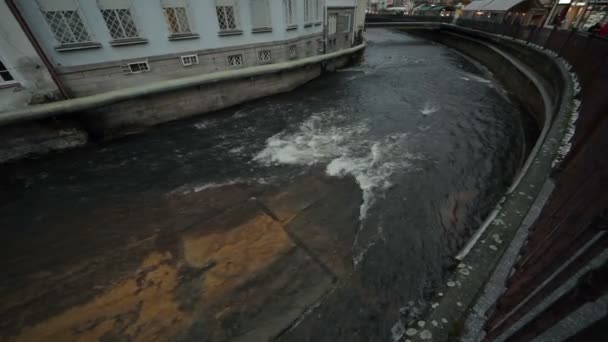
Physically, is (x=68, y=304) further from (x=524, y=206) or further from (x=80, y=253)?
(x=524, y=206)

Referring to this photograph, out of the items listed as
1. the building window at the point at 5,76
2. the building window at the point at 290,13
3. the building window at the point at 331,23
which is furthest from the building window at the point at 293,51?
the building window at the point at 5,76

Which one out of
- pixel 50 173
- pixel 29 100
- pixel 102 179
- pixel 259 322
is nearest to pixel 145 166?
pixel 102 179

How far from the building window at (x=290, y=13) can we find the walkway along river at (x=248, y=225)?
7650mm

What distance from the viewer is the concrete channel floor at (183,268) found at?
14.4ft

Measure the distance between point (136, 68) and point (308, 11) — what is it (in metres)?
11.9

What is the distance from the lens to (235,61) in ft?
46.5

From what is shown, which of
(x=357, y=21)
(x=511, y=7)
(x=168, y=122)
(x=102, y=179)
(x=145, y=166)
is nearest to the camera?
(x=102, y=179)

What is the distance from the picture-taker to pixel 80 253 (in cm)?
572

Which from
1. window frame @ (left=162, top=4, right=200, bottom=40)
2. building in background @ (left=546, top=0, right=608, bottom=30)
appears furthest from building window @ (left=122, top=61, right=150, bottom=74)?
building in background @ (left=546, top=0, right=608, bottom=30)

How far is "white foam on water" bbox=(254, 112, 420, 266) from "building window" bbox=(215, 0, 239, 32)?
270 inches

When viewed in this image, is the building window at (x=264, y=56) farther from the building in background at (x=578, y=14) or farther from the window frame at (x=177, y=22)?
the building in background at (x=578, y=14)

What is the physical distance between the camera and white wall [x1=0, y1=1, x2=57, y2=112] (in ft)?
27.1

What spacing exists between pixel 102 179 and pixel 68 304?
499 centimetres

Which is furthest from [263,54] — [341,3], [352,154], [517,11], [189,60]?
[517,11]
